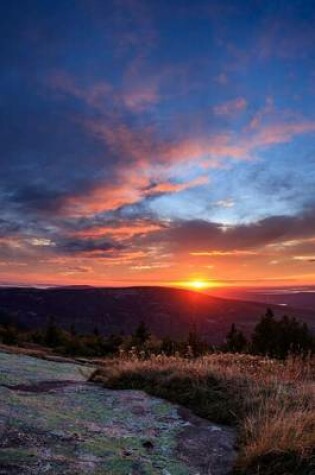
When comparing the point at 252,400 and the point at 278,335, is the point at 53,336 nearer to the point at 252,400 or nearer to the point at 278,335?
the point at 278,335

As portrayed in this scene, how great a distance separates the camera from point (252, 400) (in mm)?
8695

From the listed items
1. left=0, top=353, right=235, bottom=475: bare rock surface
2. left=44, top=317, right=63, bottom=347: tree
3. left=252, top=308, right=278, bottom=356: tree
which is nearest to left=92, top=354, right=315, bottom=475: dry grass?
left=0, top=353, right=235, bottom=475: bare rock surface

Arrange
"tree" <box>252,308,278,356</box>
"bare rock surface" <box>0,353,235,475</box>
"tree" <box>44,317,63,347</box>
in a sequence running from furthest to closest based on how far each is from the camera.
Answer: "tree" <box>44,317,63,347</box> → "tree" <box>252,308,278,356</box> → "bare rock surface" <box>0,353,235,475</box>

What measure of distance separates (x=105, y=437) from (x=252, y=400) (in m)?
3.17

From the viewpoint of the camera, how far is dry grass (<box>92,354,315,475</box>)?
5797 millimetres

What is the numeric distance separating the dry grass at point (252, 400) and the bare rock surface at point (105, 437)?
0.45 m

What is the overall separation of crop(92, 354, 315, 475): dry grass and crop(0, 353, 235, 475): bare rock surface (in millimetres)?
451

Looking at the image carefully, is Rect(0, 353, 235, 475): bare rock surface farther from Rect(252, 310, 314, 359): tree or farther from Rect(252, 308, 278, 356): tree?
Rect(252, 308, 278, 356): tree

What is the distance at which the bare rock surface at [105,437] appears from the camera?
5.54 m

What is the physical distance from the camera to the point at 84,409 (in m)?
8.63

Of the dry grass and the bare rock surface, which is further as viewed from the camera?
the dry grass

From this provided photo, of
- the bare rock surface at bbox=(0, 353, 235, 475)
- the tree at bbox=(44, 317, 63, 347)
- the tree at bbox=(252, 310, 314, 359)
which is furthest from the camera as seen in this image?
the tree at bbox=(44, 317, 63, 347)

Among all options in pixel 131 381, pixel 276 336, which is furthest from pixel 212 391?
pixel 276 336

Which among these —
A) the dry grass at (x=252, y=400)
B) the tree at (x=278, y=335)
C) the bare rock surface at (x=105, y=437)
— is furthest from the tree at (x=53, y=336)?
the bare rock surface at (x=105, y=437)
